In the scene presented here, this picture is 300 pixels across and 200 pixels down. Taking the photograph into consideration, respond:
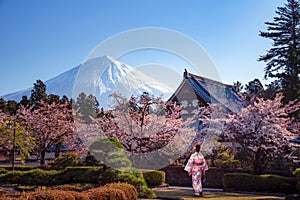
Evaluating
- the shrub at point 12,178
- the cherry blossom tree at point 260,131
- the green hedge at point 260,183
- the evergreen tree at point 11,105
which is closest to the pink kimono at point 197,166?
the green hedge at point 260,183

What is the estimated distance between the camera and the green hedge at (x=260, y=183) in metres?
13.0

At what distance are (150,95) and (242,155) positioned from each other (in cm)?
631

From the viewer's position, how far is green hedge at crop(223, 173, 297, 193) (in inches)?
512

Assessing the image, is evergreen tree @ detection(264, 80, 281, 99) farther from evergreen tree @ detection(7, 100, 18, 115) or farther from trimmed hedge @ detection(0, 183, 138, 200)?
evergreen tree @ detection(7, 100, 18, 115)

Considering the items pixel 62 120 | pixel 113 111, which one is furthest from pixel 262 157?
pixel 62 120

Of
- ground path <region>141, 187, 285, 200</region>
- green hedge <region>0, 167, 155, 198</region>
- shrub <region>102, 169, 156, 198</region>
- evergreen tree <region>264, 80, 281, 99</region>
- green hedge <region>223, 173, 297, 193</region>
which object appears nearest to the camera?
shrub <region>102, 169, 156, 198</region>

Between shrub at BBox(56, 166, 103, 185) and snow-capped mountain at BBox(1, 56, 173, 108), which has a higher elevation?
snow-capped mountain at BBox(1, 56, 173, 108)

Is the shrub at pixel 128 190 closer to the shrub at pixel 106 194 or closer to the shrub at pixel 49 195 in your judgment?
the shrub at pixel 106 194

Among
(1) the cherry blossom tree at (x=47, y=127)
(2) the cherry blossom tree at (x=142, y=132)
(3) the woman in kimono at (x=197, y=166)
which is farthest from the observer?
(1) the cherry blossom tree at (x=47, y=127)

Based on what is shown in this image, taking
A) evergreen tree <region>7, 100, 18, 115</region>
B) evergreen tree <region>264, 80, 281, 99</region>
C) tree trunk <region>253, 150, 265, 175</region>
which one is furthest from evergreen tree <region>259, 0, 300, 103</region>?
evergreen tree <region>7, 100, 18, 115</region>

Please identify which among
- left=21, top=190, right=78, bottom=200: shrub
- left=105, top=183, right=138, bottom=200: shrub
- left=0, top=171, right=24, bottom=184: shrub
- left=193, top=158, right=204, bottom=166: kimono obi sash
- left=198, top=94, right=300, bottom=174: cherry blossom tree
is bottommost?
left=0, top=171, right=24, bottom=184: shrub

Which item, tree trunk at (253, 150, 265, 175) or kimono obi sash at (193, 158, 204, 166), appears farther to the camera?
tree trunk at (253, 150, 265, 175)

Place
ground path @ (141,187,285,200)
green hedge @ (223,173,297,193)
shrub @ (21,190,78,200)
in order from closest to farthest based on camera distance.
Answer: shrub @ (21,190,78,200) < ground path @ (141,187,285,200) < green hedge @ (223,173,297,193)

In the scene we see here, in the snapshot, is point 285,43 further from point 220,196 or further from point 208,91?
point 220,196
